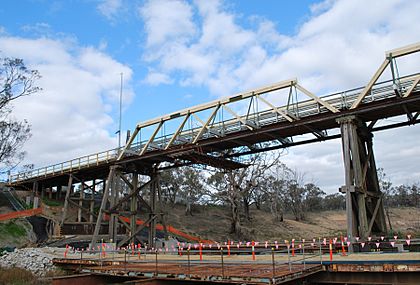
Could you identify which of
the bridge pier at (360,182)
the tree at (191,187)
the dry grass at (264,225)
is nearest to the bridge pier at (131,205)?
the bridge pier at (360,182)

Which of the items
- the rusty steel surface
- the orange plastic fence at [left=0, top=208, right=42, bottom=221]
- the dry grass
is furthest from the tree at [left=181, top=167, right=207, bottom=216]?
the rusty steel surface

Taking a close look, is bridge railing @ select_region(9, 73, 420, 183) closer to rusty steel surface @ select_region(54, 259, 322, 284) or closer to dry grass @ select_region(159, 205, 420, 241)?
rusty steel surface @ select_region(54, 259, 322, 284)

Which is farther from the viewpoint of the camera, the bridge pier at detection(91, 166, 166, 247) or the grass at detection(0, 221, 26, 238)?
the grass at detection(0, 221, 26, 238)

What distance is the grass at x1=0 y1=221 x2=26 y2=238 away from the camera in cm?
3697

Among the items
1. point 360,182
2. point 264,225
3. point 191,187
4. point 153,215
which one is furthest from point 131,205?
point 191,187

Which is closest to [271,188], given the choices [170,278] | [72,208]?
[72,208]

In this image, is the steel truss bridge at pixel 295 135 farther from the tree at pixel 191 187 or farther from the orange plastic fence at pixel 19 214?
the tree at pixel 191 187

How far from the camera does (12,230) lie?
37625 mm

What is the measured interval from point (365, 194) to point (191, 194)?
160ft

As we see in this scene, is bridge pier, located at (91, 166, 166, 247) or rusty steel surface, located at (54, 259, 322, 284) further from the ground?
bridge pier, located at (91, 166, 166, 247)

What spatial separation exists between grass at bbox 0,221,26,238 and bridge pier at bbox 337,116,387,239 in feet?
107

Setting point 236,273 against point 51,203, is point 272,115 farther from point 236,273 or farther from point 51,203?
→ point 51,203

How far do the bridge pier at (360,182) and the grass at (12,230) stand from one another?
32714mm

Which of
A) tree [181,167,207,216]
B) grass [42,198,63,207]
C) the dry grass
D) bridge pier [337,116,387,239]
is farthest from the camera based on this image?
tree [181,167,207,216]
